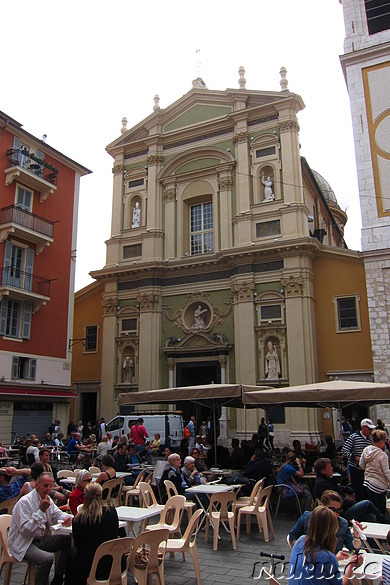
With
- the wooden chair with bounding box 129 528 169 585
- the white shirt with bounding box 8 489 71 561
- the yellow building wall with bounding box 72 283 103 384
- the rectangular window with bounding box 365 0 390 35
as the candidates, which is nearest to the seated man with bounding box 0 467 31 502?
the white shirt with bounding box 8 489 71 561

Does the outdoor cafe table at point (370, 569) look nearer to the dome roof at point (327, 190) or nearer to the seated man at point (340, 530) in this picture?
the seated man at point (340, 530)

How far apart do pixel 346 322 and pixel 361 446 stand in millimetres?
13264

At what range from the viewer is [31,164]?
22109 millimetres

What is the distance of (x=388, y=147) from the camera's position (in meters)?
19.5

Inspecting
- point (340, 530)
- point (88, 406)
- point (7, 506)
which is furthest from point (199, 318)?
point (340, 530)

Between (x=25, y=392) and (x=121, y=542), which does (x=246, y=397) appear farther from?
(x=25, y=392)

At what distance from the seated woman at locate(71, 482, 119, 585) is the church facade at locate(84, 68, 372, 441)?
53.8 ft

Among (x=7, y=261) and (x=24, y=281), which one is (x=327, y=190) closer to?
(x=24, y=281)

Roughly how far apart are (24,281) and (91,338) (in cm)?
658

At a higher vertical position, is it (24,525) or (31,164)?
(31,164)

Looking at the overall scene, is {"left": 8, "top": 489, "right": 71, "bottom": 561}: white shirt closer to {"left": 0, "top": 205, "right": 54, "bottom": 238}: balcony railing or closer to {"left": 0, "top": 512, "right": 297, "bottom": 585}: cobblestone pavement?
{"left": 0, "top": 512, "right": 297, "bottom": 585}: cobblestone pavement

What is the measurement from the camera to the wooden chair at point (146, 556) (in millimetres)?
4867

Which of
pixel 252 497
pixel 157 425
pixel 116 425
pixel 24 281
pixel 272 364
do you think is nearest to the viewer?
pixel 252 497

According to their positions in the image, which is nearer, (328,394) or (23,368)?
(328,394)
